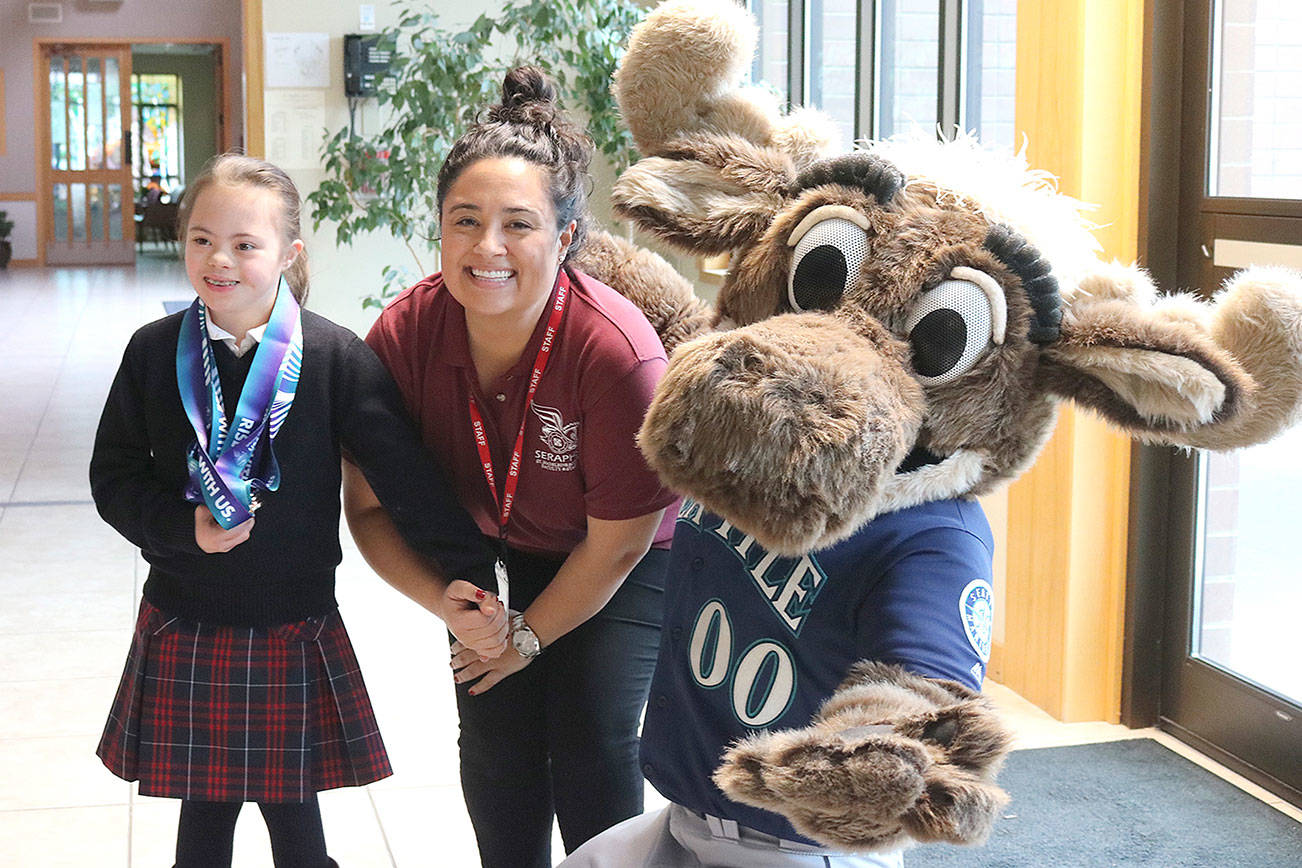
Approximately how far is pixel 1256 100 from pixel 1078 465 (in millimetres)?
789

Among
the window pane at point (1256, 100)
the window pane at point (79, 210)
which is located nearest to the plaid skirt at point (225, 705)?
the window pane at point (1256, 100)

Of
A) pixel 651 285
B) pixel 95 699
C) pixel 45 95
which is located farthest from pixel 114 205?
pixel 651 285

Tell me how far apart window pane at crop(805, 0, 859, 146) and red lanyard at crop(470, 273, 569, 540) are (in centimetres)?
246

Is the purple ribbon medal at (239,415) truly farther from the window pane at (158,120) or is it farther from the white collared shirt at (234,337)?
the window pane at (158,120)

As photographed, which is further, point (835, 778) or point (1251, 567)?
point (1251, 567)

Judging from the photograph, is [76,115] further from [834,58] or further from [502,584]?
[502,584]

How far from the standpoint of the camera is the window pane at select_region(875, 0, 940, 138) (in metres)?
3.41

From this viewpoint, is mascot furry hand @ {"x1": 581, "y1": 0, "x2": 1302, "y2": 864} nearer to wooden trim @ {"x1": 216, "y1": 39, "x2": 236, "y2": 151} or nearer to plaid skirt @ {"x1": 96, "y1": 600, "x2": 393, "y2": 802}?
plaid skirt @ {"x1": 96, "y1": 600, "x2": 393, "y2": 802}

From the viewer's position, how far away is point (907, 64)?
11.7 feet

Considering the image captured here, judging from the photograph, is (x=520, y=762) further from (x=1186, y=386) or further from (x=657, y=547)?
(x=1186, y=386)

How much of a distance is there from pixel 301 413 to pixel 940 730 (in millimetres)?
971

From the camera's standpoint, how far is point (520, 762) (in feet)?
5.54

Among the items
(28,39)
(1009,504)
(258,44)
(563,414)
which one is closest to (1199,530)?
(1009,504)

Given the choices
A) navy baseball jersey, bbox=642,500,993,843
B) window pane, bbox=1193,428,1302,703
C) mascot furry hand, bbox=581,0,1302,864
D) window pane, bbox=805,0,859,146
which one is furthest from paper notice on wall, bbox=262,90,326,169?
navy baseball jersey, bbox=642,500,993,843
